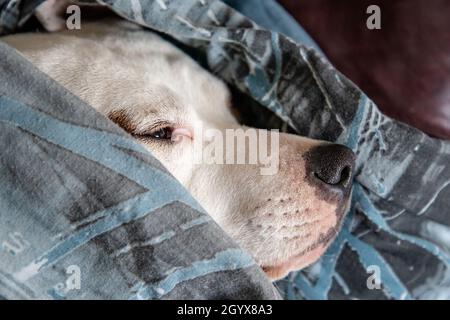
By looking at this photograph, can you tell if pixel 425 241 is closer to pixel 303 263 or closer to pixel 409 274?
pixel 409 274

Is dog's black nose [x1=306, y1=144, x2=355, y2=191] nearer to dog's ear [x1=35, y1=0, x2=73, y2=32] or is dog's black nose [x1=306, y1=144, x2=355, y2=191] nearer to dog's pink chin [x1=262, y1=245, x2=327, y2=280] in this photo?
dog's pink chin [x1=262, y1=245, x2=327, y2=280]

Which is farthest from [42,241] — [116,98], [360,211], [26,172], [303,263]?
[360,211]

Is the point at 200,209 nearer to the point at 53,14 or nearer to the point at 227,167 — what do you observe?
the point at 227,167

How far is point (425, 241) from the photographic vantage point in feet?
4.09

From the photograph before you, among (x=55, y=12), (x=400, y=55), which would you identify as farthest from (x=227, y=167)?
(x=55, y=12)

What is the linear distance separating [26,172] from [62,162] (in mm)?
53

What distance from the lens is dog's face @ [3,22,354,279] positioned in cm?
112

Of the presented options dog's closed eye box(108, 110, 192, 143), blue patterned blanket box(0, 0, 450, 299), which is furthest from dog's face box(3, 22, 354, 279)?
blue patterned blanket box(0, 0, 450, 299)

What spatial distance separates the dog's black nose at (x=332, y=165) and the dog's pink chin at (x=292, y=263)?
0.44 feet

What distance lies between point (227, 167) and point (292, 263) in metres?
0.23

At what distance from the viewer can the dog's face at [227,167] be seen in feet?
3.67

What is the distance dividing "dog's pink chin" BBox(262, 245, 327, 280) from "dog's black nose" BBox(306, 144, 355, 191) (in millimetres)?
134
